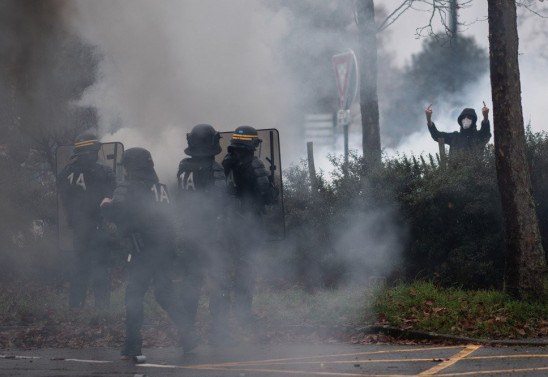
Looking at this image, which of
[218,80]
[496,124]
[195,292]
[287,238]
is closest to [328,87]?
[218,80]

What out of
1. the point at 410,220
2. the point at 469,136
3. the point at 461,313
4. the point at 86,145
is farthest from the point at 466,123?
the point at 86,145

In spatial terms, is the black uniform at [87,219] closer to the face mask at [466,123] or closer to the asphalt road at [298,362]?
the asphalt road at [298,362]

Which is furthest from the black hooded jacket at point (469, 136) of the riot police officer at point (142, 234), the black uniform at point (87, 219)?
the riot police officer at point (142, 234)

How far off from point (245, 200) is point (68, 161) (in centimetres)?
391

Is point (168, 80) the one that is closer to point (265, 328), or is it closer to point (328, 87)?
point (265, 328)

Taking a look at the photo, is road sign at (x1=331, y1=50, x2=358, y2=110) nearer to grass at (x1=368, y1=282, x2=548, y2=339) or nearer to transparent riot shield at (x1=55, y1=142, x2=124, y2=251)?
transparent riot shield at (x1=55, y1=142, x2=124, y2=251)

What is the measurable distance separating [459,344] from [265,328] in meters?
2.21

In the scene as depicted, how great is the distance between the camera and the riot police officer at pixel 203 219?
1064 cm

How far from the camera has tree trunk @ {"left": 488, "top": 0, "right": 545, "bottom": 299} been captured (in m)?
11.6

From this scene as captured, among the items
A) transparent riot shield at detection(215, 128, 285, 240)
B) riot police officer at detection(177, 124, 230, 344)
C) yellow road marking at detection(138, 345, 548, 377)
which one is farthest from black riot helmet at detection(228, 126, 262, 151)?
yellow road marking at detection(138, 345, 548, 377)

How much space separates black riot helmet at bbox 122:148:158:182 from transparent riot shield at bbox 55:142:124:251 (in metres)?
3.67

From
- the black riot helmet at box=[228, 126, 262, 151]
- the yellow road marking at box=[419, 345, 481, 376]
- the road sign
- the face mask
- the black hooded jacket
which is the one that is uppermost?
the road sign

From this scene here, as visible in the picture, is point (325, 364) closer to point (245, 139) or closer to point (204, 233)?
point (204, 233)

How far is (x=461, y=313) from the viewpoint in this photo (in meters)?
11.2
